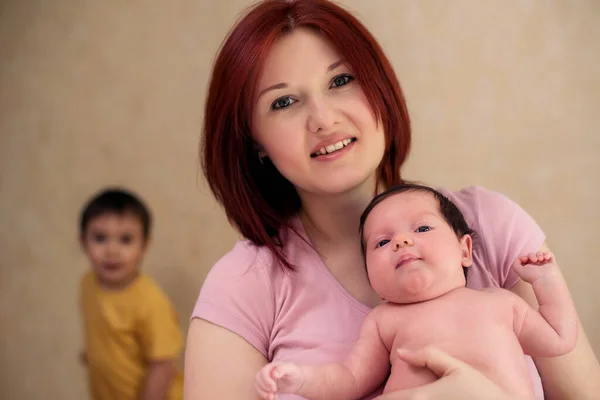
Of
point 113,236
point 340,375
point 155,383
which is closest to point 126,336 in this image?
point 155,383

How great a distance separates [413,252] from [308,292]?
0.24 m

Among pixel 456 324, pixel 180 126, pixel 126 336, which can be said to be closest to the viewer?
pixel 456 324

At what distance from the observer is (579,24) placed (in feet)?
5.53

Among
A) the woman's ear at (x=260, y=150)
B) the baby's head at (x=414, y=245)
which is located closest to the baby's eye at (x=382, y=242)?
the baby's head at (x=414, y=245)

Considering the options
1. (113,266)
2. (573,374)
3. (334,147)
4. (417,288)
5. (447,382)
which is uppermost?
(334,147)

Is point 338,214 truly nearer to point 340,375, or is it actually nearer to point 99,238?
point 340,375

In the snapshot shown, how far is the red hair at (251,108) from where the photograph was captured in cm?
114

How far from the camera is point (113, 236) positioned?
5.18ft

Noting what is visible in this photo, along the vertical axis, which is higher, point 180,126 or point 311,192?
point 180,126

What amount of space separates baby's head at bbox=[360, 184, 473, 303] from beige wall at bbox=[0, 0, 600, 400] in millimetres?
716

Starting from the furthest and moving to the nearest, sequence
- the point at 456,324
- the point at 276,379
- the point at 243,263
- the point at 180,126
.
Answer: the point at 180,126 < the point at 243,263 < the point at 456,324 < the point at 276,379

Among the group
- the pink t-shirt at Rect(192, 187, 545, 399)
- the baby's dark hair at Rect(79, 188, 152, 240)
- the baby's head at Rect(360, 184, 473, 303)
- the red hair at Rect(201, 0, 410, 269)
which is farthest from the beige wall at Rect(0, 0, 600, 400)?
the baby's head at Rect(360, 184, 473, 303)

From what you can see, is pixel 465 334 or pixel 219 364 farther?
pixel 219 364

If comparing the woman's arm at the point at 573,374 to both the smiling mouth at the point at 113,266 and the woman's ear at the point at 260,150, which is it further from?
the smiling mouth at the point at 113,266
